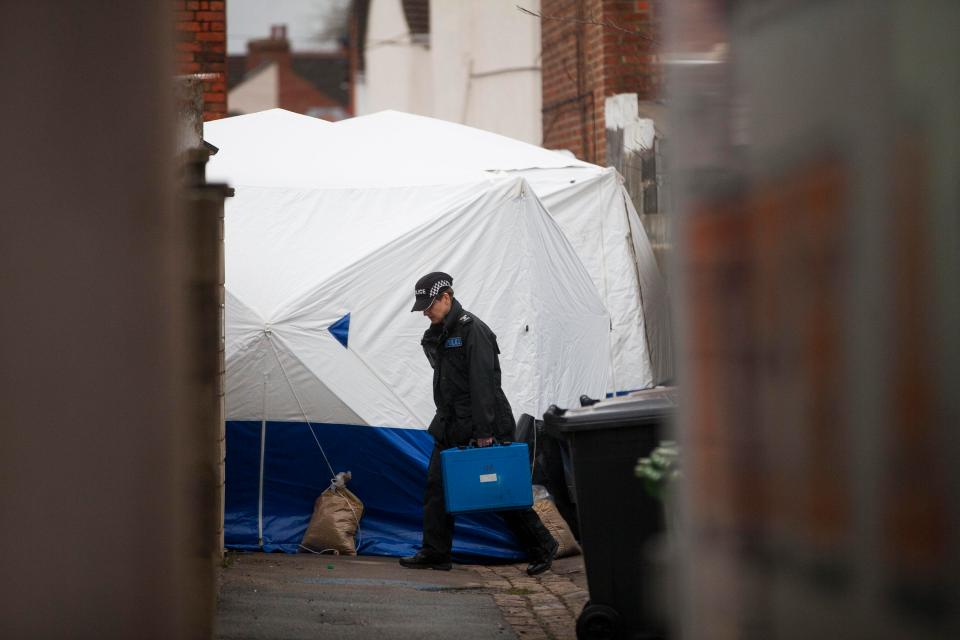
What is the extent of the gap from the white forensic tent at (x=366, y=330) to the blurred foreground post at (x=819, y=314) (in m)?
6.14

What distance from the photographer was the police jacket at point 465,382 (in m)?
7.70

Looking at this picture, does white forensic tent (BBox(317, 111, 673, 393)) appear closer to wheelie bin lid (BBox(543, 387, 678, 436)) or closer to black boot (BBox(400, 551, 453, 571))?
black boot (BBox(400, 551, 453, 571))

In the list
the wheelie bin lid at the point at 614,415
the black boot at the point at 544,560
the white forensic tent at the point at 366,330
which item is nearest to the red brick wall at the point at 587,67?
the white forensic tent at the point at 366,330

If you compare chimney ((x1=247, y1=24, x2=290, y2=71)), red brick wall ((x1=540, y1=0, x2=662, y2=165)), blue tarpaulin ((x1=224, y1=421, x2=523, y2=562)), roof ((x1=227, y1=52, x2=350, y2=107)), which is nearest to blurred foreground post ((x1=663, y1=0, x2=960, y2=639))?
blue tarpaulin ((x1=224, y1=421, x2=523, y2=562))

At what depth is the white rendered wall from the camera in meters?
16.2

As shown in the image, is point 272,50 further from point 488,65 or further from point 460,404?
point 460,404

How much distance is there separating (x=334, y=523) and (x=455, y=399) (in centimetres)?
135

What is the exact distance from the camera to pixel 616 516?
5.33m

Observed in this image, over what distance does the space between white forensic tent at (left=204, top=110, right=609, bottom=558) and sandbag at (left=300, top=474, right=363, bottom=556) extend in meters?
0.17

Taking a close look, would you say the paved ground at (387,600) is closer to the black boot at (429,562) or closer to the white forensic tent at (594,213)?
the black boot at (429,562)

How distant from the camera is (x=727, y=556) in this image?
7.88 ft

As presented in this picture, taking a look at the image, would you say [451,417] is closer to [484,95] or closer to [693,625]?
[693,625]

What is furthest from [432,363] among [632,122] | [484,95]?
[484,95]

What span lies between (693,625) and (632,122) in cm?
903
